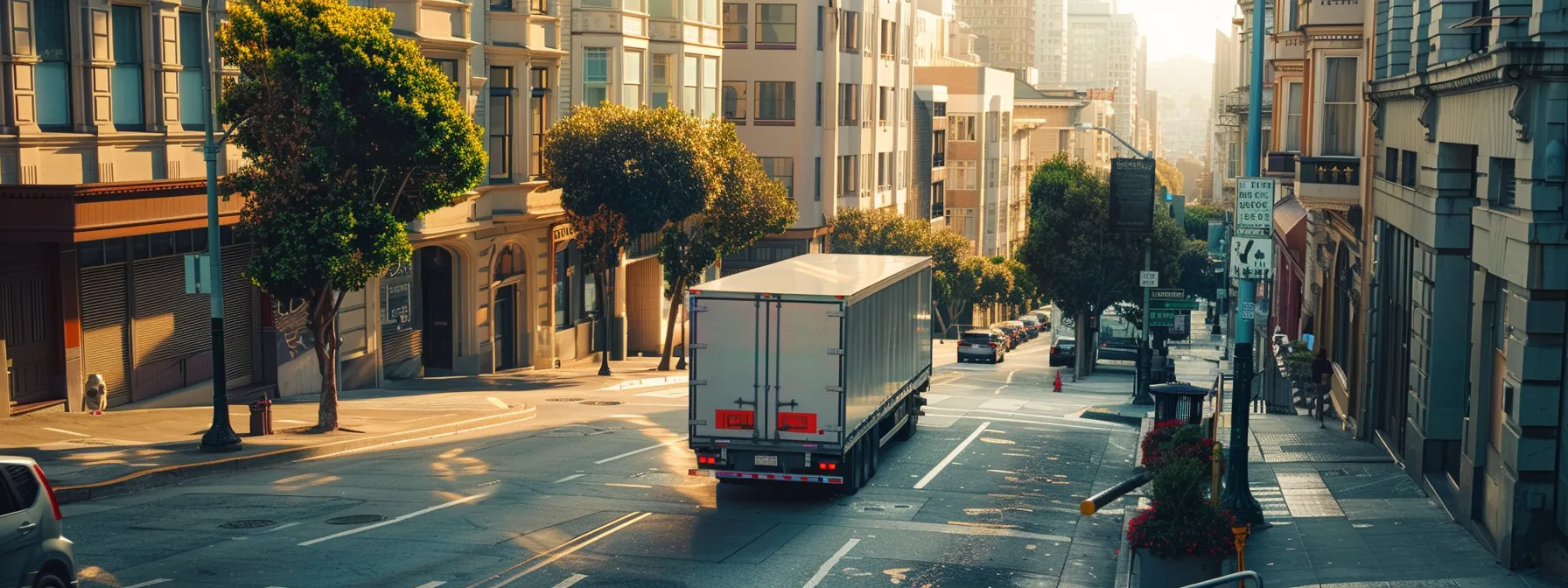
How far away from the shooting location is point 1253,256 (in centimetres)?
2048

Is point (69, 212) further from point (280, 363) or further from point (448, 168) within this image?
point (280, 363)

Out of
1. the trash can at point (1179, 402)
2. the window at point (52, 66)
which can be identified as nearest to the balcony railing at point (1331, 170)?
the trash can at point (1179, 402)

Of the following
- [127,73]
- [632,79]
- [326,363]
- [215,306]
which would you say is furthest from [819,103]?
[215,306]

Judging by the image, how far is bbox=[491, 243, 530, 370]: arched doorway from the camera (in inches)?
1773

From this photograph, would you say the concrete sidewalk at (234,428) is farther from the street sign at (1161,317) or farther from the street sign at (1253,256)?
the street sign at (1161,317)

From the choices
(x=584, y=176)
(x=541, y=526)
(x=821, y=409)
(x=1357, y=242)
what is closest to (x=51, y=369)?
(x=541, y=526)

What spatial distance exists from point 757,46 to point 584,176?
89.0 ft

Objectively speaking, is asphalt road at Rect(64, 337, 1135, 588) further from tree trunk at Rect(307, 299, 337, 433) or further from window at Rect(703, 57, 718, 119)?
window at Rect(703, 57, 718, 119)

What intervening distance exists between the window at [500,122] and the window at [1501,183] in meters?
28.1

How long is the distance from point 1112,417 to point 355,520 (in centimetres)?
2257

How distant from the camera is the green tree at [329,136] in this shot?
25922 millimetres

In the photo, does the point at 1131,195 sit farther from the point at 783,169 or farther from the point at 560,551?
the point at 560,551

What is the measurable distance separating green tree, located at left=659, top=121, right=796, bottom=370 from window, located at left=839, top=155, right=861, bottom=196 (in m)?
23.9

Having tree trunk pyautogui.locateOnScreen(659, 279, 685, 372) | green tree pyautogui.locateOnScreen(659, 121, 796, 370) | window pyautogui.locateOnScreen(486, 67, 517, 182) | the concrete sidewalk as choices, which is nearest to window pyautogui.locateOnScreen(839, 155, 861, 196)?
green tree pyautogui.locateOnScreen(659, 121, 796, 370)
